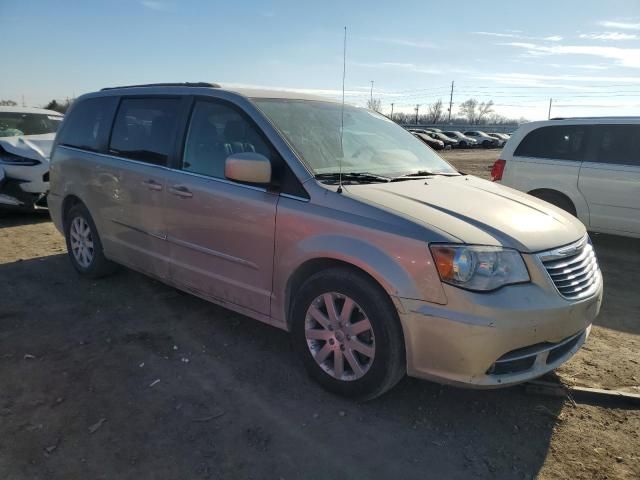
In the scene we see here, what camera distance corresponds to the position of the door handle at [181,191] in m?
3.70

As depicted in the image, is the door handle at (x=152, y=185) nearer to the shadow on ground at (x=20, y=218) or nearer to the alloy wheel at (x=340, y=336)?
the alloy wheel at (x=340, y=336)

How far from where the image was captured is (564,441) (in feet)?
8.91

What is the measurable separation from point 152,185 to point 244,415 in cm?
204

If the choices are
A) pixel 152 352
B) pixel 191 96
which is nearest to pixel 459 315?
pixel 152 352

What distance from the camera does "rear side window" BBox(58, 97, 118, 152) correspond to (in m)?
4.70

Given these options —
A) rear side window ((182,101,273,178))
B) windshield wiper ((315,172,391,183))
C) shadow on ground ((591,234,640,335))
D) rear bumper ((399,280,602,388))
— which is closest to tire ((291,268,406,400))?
rear bumper ((399,280,602,388))

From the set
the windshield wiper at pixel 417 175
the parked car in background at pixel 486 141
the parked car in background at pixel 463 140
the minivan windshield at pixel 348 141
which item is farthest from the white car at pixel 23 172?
the parked car in background at pixel 486 141

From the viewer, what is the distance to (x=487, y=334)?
252 centimetres

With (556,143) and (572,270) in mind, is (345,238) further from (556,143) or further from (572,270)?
(556,143)

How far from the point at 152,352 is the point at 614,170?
6.06 m

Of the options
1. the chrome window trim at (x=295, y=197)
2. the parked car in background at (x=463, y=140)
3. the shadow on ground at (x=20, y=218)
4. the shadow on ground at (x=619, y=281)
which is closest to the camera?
the chrome window trim at (x=295, y=197)

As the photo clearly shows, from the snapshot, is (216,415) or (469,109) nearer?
(216,415)

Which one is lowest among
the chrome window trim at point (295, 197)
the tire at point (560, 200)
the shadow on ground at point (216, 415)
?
the shadow on ground at point (216, 415)

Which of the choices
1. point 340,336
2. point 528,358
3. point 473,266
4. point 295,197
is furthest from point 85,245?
point 528,358
